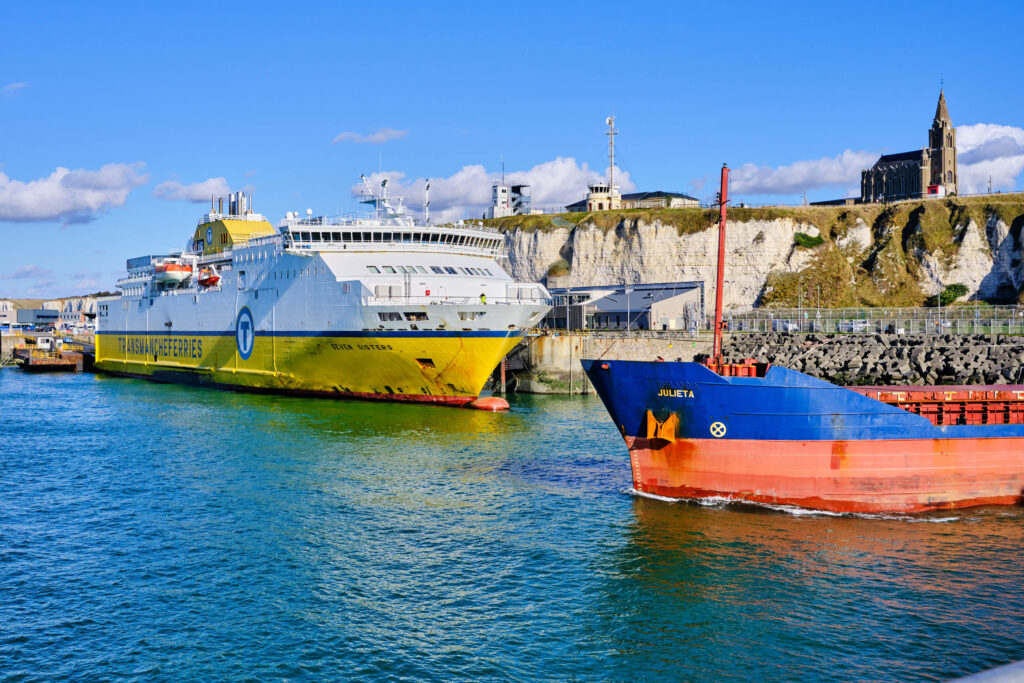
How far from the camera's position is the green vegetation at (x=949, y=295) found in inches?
2655

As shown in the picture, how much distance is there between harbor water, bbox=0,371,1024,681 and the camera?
10750 mm

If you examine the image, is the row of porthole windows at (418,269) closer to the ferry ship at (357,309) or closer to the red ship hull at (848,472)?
the ferry ship at (357,309)

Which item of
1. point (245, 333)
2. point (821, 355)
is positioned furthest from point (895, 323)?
point (245, 333)

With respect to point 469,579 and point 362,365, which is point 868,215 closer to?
point 362,365

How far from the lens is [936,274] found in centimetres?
6925

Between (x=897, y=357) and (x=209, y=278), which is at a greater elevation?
(x=209, y=278)

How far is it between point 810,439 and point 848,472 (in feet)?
3.69

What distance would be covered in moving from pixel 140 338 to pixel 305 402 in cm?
2636

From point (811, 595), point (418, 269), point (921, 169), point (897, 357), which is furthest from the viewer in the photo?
point (921, 169)

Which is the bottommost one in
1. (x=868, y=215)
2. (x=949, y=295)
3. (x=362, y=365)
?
(x=362, y=365)

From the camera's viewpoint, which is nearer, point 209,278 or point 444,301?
point 444,301

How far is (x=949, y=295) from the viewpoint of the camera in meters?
67.6

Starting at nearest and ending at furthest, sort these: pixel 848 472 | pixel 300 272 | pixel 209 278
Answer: pixel 848 472 < pixel 300 272 < pixel 209 278

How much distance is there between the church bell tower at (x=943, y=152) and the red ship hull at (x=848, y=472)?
376ft
